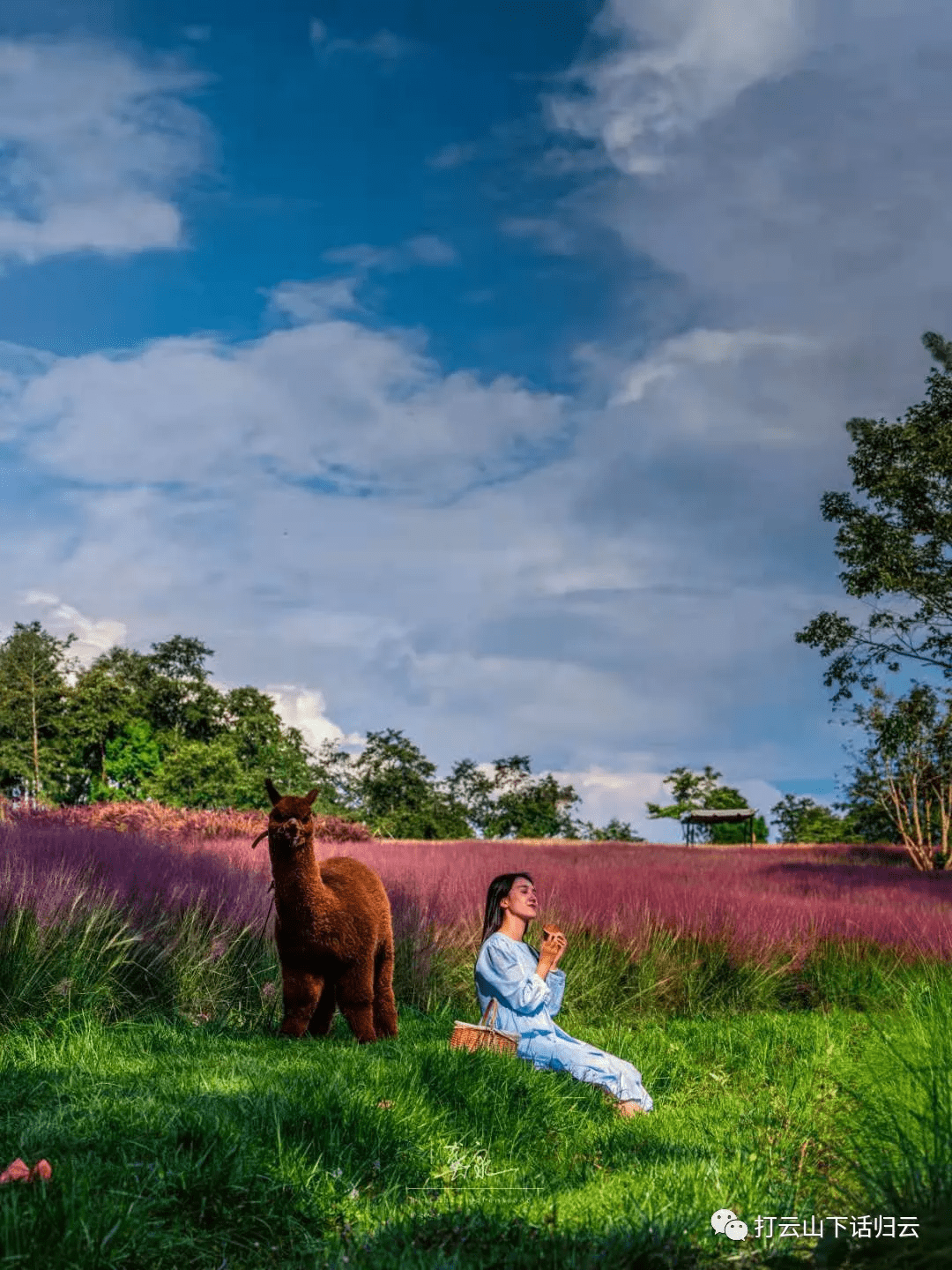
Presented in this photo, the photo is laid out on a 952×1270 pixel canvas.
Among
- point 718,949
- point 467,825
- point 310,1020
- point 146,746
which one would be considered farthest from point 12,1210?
point 146,746

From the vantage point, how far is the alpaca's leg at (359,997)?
6.05 m

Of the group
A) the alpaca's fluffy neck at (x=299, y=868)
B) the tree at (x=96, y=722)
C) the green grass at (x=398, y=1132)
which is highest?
the tree at (x=96, y=722)

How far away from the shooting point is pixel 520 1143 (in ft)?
15.7

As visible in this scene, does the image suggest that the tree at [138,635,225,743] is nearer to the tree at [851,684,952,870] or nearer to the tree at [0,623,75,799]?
the tree at [0,623,75,799]

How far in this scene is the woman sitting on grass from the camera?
5645 mm

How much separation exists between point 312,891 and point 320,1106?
1.63 m

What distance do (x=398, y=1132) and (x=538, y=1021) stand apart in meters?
1.64

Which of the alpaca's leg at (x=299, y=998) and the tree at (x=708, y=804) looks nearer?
the alpaca's leg at (x=299, y=998)

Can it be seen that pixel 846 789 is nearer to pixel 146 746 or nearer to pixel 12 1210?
pixel 12 1210

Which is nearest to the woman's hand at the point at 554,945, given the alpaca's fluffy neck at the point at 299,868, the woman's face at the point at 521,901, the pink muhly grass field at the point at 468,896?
the woman's face at the point at 521,901

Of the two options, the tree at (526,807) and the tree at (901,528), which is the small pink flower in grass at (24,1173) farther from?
the tree at (526,807)

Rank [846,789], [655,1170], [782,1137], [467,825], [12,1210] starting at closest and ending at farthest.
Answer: [12,1210]
[655,1170]
[782,1137]
[846,789]
[467,825]

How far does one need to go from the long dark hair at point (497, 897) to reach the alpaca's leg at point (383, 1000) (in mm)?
738

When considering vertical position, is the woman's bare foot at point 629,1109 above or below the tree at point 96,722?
below
